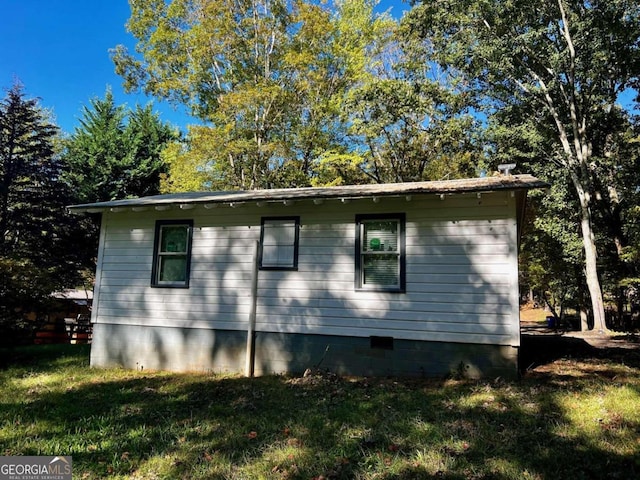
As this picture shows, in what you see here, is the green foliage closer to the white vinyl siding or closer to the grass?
the white vinyl siding

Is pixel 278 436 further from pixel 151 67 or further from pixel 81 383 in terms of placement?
pixel 151 67

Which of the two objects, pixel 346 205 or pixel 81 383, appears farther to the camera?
pixel 346 205

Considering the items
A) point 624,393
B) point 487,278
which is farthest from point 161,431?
point 624,393

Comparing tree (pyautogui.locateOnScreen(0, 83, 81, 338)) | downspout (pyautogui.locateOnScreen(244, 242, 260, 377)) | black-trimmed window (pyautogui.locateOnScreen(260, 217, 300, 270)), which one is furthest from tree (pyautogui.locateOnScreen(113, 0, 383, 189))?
downspout (pyautogui.locateOnScreen(244, 242, 260, 377))

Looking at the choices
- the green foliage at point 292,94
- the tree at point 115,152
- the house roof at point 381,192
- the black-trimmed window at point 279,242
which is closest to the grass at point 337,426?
the black-trimmed window at point 279,242

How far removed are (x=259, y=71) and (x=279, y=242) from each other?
45.6ft

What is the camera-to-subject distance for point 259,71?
18.8 meters

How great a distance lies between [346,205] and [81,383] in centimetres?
531

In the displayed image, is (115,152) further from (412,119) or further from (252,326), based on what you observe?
(252,326)

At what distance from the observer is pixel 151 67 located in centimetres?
1934

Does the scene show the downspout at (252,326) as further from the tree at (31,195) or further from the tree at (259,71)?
the tree at (31,195)

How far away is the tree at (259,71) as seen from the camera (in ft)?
57.7

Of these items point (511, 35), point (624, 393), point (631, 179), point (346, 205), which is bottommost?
point (624, 393)

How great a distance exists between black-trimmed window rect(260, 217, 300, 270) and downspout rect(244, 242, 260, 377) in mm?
199
